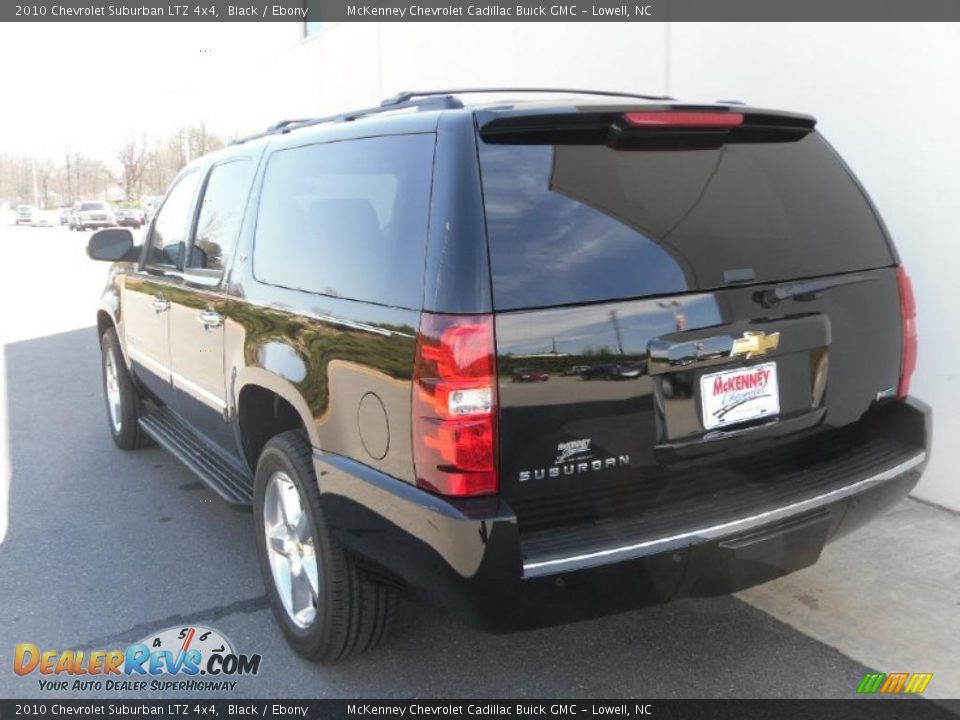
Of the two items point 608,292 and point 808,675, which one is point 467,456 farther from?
point 808,675

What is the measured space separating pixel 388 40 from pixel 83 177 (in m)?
92.6

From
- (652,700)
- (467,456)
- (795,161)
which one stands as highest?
(795,161)

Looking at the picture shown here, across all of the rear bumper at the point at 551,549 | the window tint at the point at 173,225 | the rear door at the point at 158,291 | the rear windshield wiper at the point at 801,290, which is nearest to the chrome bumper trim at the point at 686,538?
the rear bumper at the point at 551,549

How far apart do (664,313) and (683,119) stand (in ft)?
2.13

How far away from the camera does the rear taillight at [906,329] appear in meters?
3.18

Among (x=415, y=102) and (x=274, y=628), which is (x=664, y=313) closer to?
(x=415, y=102)

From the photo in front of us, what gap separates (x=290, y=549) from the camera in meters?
3.35

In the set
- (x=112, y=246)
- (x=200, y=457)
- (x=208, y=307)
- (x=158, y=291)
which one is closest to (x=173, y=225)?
(x=158, y=291)

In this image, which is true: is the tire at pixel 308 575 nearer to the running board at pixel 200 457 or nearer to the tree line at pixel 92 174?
the running board at pixel 200 457

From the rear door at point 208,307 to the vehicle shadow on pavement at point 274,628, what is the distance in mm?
636

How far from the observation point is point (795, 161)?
3.15 metres

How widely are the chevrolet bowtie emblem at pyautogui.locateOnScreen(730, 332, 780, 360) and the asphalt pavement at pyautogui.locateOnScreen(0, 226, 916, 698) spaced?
120 centimetres
